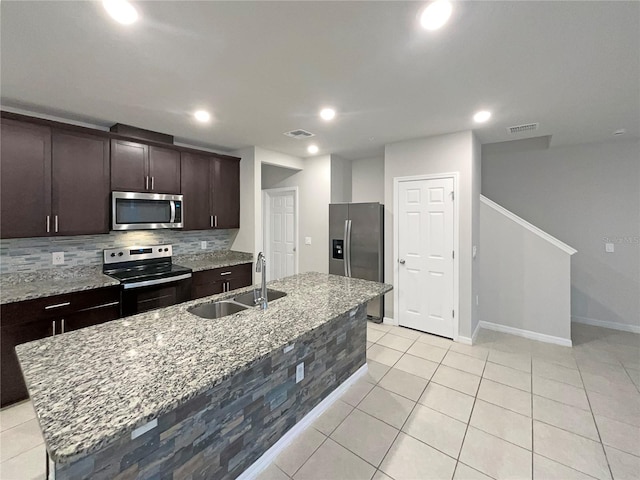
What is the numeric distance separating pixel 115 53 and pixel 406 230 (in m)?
3.37

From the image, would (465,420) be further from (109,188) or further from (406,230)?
(109,188)

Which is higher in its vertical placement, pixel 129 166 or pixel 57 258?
pixel 129 166

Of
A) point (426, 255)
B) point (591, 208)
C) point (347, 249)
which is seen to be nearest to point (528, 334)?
point (426, 255)

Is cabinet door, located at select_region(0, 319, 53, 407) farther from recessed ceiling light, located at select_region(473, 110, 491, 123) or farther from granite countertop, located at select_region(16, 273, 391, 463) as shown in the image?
recessed ceiling light, located at select_region(473, 110, 491, 123)

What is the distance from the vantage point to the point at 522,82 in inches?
84.2

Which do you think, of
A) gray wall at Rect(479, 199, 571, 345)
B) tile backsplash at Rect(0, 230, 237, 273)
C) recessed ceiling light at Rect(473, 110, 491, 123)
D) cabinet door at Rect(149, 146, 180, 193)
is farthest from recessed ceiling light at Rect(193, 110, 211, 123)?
gray wall at Rect(479, 199, 571, 345)

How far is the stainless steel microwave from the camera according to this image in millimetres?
3084

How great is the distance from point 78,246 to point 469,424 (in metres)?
4.02

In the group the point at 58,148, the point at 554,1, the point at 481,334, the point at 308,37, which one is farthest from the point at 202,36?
the point at 481,334

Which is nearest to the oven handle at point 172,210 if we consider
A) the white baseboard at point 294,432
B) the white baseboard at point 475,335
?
the white baseboard at point 294,432

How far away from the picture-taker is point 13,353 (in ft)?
7.55

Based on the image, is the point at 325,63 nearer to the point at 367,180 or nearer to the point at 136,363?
the point at 136,363

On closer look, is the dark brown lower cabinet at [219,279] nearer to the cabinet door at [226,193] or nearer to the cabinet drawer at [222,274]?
the cabinet drawer at [222,274]

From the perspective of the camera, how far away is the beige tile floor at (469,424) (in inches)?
69.3
